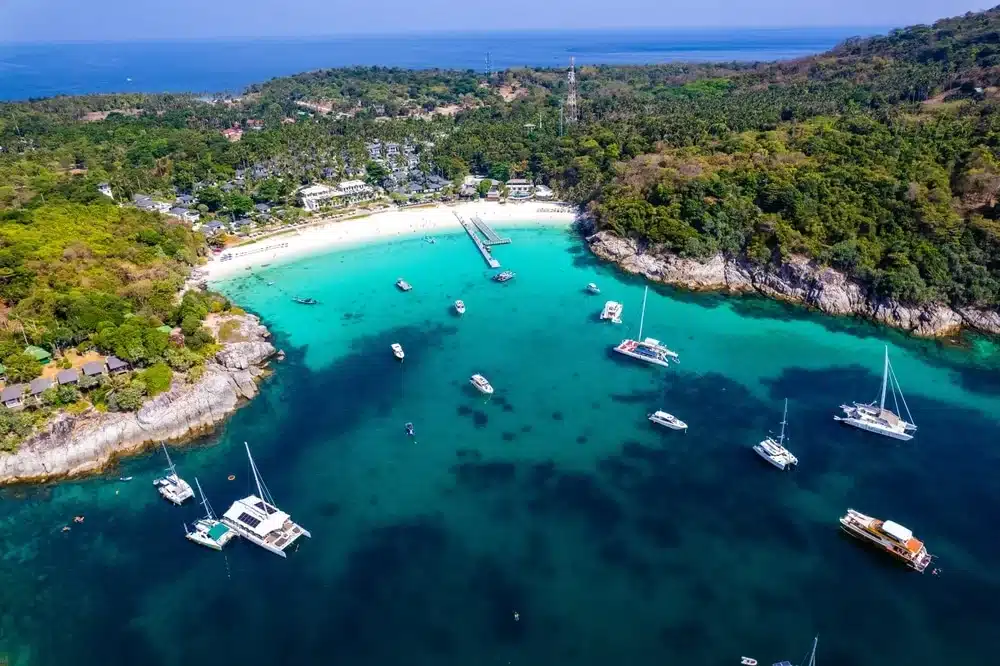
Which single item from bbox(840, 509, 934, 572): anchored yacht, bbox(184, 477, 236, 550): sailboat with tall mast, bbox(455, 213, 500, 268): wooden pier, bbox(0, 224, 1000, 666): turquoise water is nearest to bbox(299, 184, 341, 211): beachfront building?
bbox(455, 213, 500, 268): wooden pier

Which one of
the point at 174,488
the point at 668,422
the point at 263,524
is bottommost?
the point at 174,488

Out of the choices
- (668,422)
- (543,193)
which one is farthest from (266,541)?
(543,193)

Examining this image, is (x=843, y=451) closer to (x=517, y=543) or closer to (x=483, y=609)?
(x=517, y=543)

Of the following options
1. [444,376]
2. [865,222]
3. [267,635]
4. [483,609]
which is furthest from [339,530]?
[865,222]

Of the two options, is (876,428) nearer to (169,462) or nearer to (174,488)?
(174,488)

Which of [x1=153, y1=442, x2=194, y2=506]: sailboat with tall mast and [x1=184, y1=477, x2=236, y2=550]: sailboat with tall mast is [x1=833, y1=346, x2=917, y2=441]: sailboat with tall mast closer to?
[x1=184, y1=477, x2=236, y2=550]: sailboat with tall mast
